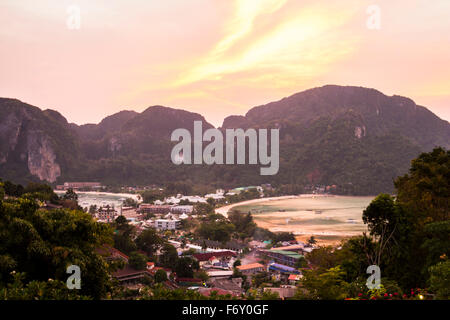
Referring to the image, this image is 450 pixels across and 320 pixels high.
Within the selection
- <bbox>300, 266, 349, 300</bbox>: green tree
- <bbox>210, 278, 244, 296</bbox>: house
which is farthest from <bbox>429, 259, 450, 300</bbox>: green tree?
<bbox>210, 278, 244, 296</bbox>: house

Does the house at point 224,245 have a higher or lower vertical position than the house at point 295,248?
lower

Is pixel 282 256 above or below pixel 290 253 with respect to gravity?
below

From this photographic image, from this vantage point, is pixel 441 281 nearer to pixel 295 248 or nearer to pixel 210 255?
pixel 210 255

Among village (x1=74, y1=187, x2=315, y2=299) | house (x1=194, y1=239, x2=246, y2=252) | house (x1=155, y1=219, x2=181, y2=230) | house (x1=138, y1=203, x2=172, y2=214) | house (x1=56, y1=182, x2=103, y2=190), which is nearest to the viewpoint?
village (x1=74, y1=187, x2=315, y2=299)

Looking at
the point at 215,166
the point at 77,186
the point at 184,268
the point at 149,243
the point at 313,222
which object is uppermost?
the point at 215,166

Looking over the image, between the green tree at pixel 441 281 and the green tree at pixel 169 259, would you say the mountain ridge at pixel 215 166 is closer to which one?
the green tree at pixel 169 259

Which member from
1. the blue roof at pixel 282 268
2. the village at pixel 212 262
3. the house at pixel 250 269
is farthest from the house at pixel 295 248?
the house at pixel 250 269

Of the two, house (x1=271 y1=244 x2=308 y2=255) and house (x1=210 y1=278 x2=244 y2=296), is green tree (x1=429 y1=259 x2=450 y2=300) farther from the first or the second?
house (x1=271 y1=244 x2=308 y2=255)

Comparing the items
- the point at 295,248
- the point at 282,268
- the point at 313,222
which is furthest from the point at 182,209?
the point at 282,268

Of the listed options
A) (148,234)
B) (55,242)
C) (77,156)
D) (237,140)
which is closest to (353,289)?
(55,242)

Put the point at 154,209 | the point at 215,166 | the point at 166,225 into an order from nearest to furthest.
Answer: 1. the point at 166,225
2. the point at 154,209
3. the point at 215,166

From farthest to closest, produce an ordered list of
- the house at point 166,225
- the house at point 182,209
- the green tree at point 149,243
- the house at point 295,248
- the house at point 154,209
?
the house at point 182,209 < the house at point 154,209 < the house at point 166,225 < the house at point 295,248 < the green tree at point 149,243
